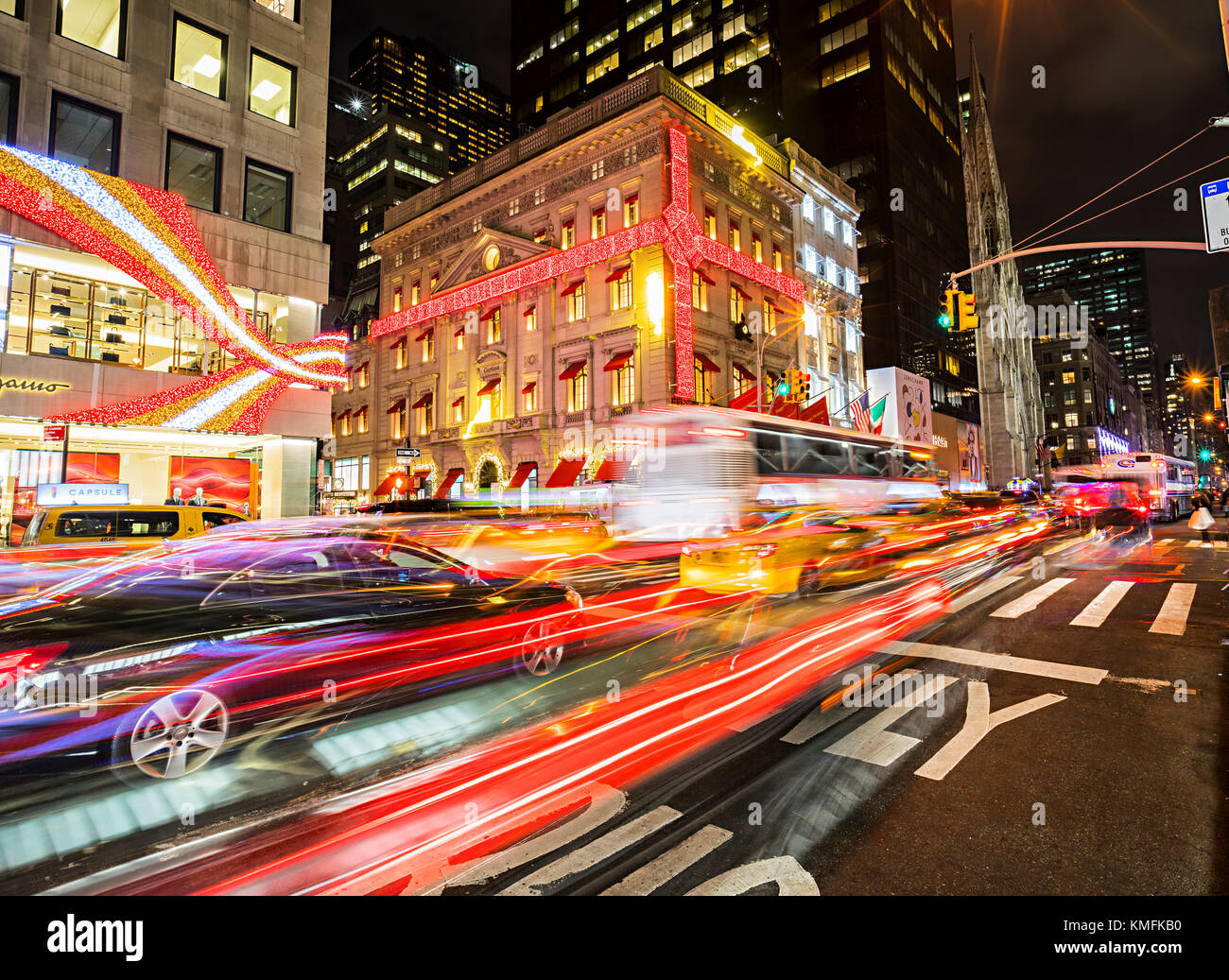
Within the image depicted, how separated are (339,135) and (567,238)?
94.8m

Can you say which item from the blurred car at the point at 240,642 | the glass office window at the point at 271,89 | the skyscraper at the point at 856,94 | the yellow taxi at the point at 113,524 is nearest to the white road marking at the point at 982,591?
the blurred car at the point at 240,642

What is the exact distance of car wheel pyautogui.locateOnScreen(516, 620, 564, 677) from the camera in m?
6.34

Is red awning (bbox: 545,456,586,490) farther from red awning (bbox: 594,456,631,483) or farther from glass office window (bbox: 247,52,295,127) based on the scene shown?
glass office window (bbox: 247,52,295,127)

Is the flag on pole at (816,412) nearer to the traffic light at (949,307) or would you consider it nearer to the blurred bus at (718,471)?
the traffic light at (949,307)

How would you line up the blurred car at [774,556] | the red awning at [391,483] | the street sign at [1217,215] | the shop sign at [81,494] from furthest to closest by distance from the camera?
the red awning at [391,483] < the shop sign at [81,494] < the blurred car at [774,556] < the street sign at [1217,215]

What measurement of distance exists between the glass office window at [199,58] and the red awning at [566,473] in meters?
19.9

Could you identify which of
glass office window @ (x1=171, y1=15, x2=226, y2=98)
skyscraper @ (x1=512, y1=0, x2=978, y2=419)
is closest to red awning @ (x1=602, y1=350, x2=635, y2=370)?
glass office window @ (x1=171, y1=15, x2=226, y2=98)

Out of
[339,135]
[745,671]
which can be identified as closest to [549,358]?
[745,671]

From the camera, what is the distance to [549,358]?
34.6m

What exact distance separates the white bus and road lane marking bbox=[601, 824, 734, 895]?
39.7 m

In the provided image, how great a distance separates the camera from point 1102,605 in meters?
10.1

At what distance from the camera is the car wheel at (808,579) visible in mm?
10820
